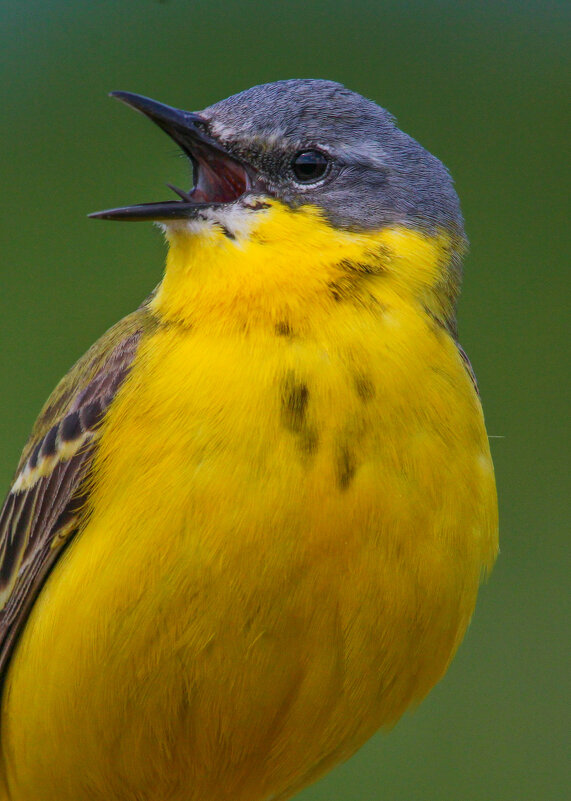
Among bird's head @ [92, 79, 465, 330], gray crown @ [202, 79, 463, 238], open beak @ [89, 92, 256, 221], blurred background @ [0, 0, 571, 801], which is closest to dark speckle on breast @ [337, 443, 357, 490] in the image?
bird's head @ [92, 79, 465, 330]

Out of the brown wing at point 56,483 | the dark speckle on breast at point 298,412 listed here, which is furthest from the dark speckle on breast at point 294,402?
the brown wing at point 56,483

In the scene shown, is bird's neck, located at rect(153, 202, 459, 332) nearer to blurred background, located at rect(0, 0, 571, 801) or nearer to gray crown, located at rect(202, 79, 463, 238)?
gray crown, located at rect(202, 79, 463, 238)

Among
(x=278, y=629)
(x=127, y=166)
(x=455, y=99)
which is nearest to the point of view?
(x=278, y=629)

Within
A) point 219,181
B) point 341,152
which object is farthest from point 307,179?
point 219,181

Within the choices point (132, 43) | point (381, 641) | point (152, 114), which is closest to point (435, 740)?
point (381, 641)

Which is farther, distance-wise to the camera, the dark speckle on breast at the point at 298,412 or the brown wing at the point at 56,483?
the brown wing at the point at 56,483

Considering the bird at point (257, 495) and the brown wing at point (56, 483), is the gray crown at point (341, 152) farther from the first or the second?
the brown wing at point (56, 483)

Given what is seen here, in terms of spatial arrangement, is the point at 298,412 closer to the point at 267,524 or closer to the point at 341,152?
the point at 267,524

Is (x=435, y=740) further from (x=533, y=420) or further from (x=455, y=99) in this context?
(x=455, y=99)
